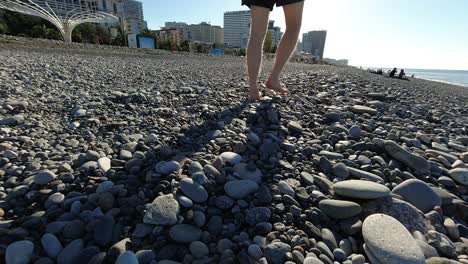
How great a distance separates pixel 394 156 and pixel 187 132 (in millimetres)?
1313

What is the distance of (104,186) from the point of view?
3.63ft

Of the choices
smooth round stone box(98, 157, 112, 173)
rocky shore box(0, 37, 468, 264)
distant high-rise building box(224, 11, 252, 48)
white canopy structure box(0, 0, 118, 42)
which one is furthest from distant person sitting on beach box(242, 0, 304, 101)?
distant high-rise building box(224, 11, 252, 48)

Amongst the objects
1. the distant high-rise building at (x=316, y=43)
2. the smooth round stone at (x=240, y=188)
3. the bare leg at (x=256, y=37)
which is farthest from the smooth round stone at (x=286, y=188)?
the distant high-rise building at (x=316, y=43)

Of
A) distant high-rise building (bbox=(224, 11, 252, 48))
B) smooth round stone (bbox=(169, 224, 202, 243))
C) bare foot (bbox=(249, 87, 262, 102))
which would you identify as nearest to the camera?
smooth round stone (bbox=(169, 224, 202, 243))

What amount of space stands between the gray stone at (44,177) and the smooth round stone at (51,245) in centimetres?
35

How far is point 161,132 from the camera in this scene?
1.78 meters

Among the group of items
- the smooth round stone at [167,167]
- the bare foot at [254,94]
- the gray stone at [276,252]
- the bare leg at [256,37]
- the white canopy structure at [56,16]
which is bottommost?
the gray stone at [276,252]

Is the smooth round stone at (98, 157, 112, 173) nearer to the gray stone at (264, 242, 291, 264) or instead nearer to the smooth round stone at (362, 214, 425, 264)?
the gray stone at (264, 242, 291, 264)

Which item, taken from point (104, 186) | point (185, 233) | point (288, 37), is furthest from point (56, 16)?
point (185, 233)

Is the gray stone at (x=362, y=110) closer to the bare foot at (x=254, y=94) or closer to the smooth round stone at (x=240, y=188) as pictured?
the bare foot at (x=254, y=94)

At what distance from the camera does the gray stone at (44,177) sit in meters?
1.11

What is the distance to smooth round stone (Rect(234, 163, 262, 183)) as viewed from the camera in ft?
4.10

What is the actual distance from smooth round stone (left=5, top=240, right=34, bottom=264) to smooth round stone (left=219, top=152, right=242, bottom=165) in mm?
840

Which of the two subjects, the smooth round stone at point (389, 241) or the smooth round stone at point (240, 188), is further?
the smooth round stone at point (240, 188)
